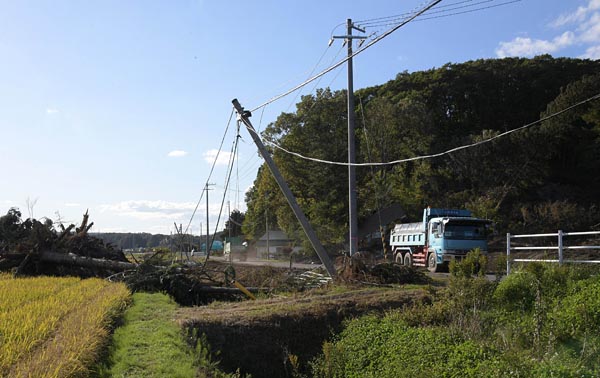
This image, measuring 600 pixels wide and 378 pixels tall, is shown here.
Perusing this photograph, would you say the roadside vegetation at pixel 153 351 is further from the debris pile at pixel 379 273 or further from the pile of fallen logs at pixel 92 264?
the debris pile at pixel 379 273

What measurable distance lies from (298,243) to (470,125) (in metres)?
24.6

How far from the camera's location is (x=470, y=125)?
204ft

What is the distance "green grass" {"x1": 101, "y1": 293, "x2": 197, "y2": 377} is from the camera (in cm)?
846

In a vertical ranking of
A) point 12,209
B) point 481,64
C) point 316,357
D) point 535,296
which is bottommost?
point 316,357

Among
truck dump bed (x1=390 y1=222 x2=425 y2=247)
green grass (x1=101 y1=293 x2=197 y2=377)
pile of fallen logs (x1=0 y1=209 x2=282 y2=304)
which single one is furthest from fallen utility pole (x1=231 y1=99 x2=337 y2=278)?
truck dump bed (x1=390 y1=222 x2=425 y2=247)

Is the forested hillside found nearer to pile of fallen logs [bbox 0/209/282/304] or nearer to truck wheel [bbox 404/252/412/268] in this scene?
truck wheel [bbox 404/252/412/268]

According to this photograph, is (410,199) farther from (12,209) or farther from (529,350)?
(529,350)

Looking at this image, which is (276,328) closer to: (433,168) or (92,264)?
(92,264)

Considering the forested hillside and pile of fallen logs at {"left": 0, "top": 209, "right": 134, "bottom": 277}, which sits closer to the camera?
pile of fallen logs at {"left": 0, "top": 209, "right": 134, "bottom": 277}

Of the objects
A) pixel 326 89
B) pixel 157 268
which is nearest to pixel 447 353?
pixel 157 268

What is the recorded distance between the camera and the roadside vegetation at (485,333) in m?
8.96

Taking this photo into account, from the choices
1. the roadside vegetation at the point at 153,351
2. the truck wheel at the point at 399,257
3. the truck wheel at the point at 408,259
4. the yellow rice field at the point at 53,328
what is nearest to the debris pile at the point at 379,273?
Answer: the roadside vegetation at the point at 153,351

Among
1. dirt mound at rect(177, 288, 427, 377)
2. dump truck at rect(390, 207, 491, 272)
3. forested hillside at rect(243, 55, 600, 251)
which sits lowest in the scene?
dirt mound at rect(177, 288, 427, 377)

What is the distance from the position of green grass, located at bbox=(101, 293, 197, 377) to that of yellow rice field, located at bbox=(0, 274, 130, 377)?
328mm
